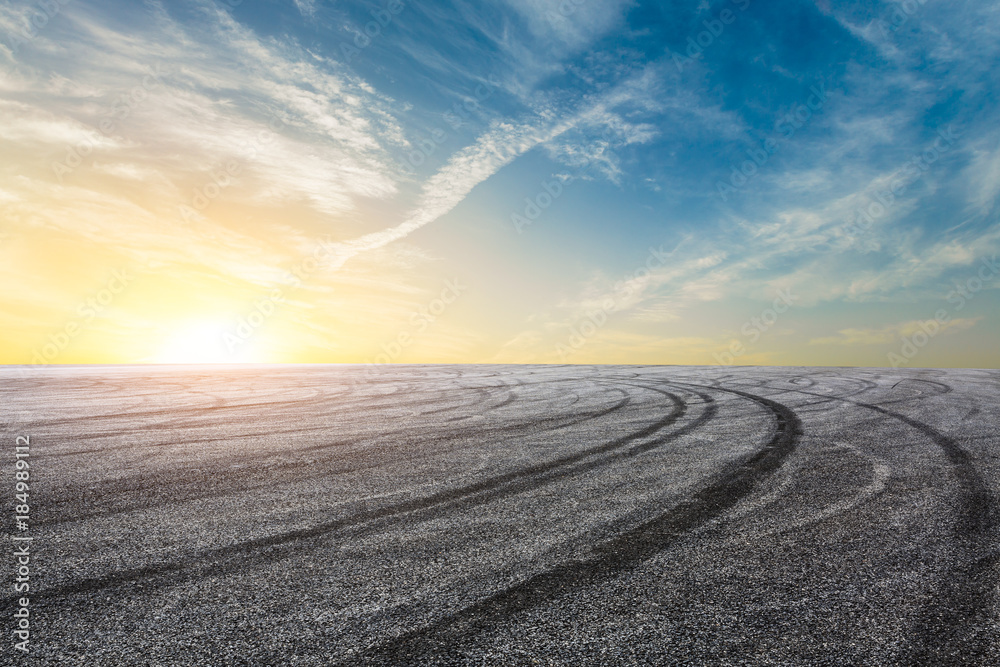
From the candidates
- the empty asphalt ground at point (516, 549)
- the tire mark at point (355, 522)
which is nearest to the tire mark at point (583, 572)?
the empty asphalt ground at point (516, 549)

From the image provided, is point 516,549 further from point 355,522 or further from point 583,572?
point 355,522

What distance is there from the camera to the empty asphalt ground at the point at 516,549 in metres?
2.54

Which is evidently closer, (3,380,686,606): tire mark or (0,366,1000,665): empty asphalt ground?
(0,366,1000,665): empty asphalt ground

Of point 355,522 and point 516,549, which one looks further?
point 355,522

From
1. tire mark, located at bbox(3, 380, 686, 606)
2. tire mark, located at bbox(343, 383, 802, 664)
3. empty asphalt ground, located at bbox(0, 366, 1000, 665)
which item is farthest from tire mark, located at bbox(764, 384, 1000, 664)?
tire mark, located at bbox(3, 380, 686, 606)

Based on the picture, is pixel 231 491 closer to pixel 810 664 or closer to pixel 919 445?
pixel 810 664

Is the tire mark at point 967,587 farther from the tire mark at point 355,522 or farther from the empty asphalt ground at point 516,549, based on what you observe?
the tire mark at point 355,522

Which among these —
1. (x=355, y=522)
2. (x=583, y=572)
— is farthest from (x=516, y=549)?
(x=355, y=522)

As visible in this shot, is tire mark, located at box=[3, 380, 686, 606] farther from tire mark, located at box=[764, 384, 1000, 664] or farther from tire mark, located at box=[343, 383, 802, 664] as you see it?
tire mark, located at box=[764, 384, 1000, 664]

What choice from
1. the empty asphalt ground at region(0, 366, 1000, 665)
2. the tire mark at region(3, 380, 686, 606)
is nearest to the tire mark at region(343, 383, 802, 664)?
the empty asphalt ground at region(0, 366, 1000, 665)

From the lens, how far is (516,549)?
11.9 feet

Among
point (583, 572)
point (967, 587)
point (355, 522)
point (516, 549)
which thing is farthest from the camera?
point (355, 522)

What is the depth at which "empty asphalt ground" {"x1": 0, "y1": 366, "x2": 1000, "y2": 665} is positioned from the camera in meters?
2.54

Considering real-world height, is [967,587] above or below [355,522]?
below
